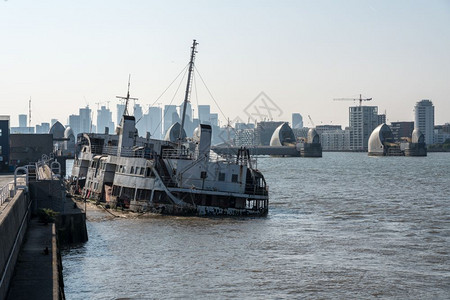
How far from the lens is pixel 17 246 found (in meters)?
26.2

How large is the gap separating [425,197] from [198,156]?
112 ft

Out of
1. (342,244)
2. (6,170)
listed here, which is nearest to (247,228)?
(342,244)

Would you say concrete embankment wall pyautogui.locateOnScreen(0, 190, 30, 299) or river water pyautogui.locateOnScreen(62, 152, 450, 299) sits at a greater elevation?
concrete embankment wall pyautogui.locateOnScreen(0, 190, 30, 299)

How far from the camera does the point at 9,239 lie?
2344 centimetres

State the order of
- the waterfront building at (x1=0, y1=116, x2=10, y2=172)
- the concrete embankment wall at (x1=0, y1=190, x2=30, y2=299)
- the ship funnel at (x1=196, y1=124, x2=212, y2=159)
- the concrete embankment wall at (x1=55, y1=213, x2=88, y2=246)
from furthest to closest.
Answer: the waterfront building at (x1=0, y1=116, x2=10, y2=172)
the ship funnel at (x1=196, y1=124, x2=212, y2=159)
the concrete embankment wall at (x1=55, y1=213, x2=88, y2=246)
the concrete embankment wall at (x1=0, y1=190, x2=30, y2=299)

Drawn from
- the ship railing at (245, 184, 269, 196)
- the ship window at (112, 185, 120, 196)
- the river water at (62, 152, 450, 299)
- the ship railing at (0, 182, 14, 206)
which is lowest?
the river water at (62, 152, 450, 299)

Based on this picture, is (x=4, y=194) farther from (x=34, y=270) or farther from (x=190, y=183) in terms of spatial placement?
(x=190, y=183)

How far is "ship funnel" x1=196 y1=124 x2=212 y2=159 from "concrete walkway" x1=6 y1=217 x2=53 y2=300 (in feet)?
74.0

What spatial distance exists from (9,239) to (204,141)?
3201 centimetres

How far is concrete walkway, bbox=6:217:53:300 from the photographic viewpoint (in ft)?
70.8

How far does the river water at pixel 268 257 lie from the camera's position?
1141 inches

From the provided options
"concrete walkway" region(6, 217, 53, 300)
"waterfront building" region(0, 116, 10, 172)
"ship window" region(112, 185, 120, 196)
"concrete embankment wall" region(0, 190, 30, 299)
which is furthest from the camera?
"waterfront building" region(0, 116, 10, 172)

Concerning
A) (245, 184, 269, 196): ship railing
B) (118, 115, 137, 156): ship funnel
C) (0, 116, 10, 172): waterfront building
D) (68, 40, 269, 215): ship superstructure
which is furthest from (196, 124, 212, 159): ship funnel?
(0, 116, 10, 172): waterfront building

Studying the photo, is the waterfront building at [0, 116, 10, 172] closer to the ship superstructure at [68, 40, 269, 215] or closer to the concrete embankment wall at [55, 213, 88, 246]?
the ship superstructure at [68, 40, 269, 215]
